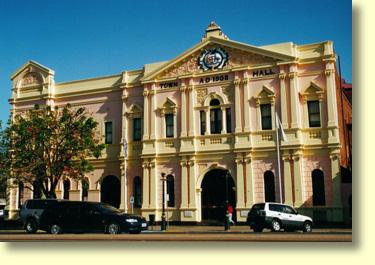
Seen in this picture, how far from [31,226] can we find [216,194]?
855cm

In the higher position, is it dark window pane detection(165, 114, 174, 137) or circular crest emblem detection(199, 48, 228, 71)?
circular crest emblem detection(199, 48, 228, 71)

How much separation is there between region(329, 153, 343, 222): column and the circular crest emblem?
6.67 meters

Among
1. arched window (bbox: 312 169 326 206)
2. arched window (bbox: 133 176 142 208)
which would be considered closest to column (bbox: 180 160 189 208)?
arched window (bbox: 133 176 142 208)

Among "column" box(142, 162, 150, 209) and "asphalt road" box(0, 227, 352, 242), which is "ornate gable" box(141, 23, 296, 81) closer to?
"column" box(142, 162, 150, 209)

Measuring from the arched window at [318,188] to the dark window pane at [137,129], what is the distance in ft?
29.2

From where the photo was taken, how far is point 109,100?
2573cm

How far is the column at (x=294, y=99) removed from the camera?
21094 millimetres

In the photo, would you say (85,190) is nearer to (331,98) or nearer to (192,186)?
(192,186)

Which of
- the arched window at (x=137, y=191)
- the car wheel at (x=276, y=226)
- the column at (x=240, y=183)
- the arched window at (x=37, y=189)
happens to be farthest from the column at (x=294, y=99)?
the arched window at (x=37, y=189)

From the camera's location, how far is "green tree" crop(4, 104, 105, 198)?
74.3ft

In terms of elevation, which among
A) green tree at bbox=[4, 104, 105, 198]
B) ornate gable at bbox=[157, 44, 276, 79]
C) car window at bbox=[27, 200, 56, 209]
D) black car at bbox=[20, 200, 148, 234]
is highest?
ornate gable at bbox=[157, 44, 276, 79]

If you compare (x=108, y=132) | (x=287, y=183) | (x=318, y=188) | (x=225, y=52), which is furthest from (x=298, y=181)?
(x=108, y=132)

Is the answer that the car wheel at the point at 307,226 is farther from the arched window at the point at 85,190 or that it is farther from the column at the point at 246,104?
the arched window at the point at 85,190
